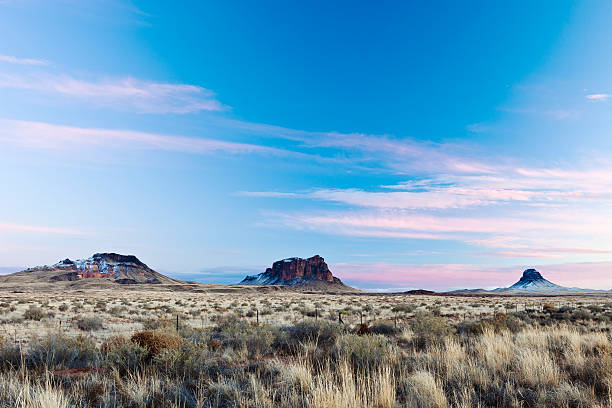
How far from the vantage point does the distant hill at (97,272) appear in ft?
452

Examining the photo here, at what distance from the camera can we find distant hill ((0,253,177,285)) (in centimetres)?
13775

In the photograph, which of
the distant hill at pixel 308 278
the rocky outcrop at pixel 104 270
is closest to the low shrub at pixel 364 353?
the rocky outcrop at pixel 104 270

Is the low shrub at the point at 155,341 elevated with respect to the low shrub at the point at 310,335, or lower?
elevated

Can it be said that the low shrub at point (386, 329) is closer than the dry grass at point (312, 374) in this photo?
No

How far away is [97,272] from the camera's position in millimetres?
167250

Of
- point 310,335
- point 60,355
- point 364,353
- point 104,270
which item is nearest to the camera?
point 364,353

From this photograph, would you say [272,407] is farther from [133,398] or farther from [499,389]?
[499,389]

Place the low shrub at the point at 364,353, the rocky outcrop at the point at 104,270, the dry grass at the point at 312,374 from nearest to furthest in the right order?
the dry grass at the point at 312,374 < the low shrub at the point at 364,353 < the rocky outcrop at the point at 104,270

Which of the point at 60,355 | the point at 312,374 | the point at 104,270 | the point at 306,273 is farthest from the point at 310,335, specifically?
the point at 104,270

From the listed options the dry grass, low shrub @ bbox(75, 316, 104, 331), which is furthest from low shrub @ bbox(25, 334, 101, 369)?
low shrub @ bbox(75, 316, 104, 331)

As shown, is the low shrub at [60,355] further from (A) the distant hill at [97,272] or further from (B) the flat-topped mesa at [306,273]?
(B) the flat-topped mesa at [306,273]

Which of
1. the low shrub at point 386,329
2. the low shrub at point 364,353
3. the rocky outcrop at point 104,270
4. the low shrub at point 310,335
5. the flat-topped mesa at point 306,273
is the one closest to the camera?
the low shrub at point 364,353

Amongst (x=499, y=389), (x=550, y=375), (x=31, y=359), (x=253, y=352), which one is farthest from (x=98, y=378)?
(x=550, y=375)

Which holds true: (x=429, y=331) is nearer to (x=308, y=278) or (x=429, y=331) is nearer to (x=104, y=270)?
(x=308, y=278)
